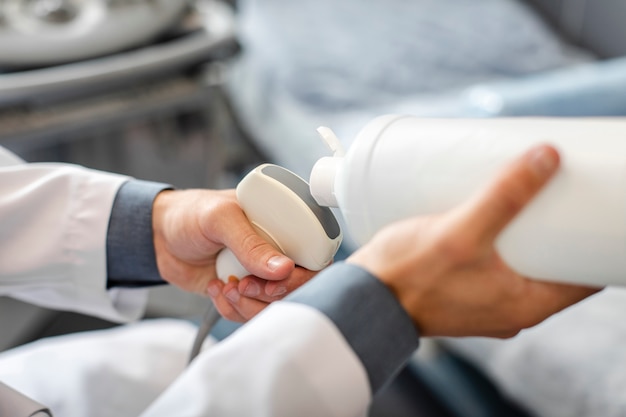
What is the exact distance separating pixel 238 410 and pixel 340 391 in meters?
0.05

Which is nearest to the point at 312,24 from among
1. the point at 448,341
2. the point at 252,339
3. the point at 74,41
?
the point at 74,41

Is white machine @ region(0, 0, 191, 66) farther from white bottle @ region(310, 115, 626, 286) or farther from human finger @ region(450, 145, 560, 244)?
human finger @ region(450, 145, 560, 244)

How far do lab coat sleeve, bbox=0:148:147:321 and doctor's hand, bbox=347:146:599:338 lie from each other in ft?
0.94

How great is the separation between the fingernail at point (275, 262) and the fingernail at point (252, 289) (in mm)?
41

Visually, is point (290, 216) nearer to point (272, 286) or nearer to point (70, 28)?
point (272, 286)

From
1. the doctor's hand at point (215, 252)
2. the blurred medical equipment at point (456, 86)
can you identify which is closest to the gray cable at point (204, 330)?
the doctor's hand at point (215, 252)

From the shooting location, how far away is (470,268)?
0.36 metres

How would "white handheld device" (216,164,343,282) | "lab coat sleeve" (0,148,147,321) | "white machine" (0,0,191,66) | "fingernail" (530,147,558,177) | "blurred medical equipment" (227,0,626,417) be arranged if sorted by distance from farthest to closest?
1. "white machine" (0,0,191,66)
2. "blurred medical equipment" (227,0,626,417)
3. "lab coat sleeve" (0,148,147,321)
4. "white handheld device" (216,164,343,282)
5. "fingernail" (530,147,558,177)

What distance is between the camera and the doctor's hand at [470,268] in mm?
343

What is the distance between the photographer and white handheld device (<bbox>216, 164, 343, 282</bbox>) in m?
0.46

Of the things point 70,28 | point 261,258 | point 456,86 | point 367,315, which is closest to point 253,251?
point 261,258

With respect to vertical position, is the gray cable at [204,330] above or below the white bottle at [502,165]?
below

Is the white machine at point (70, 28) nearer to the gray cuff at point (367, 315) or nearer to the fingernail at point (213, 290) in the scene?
the fingernail at point (213, 290)

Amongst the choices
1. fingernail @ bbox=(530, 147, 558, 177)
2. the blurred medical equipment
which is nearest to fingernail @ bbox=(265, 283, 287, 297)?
fingernail @ bbox=(530, 147, 558, 177)
